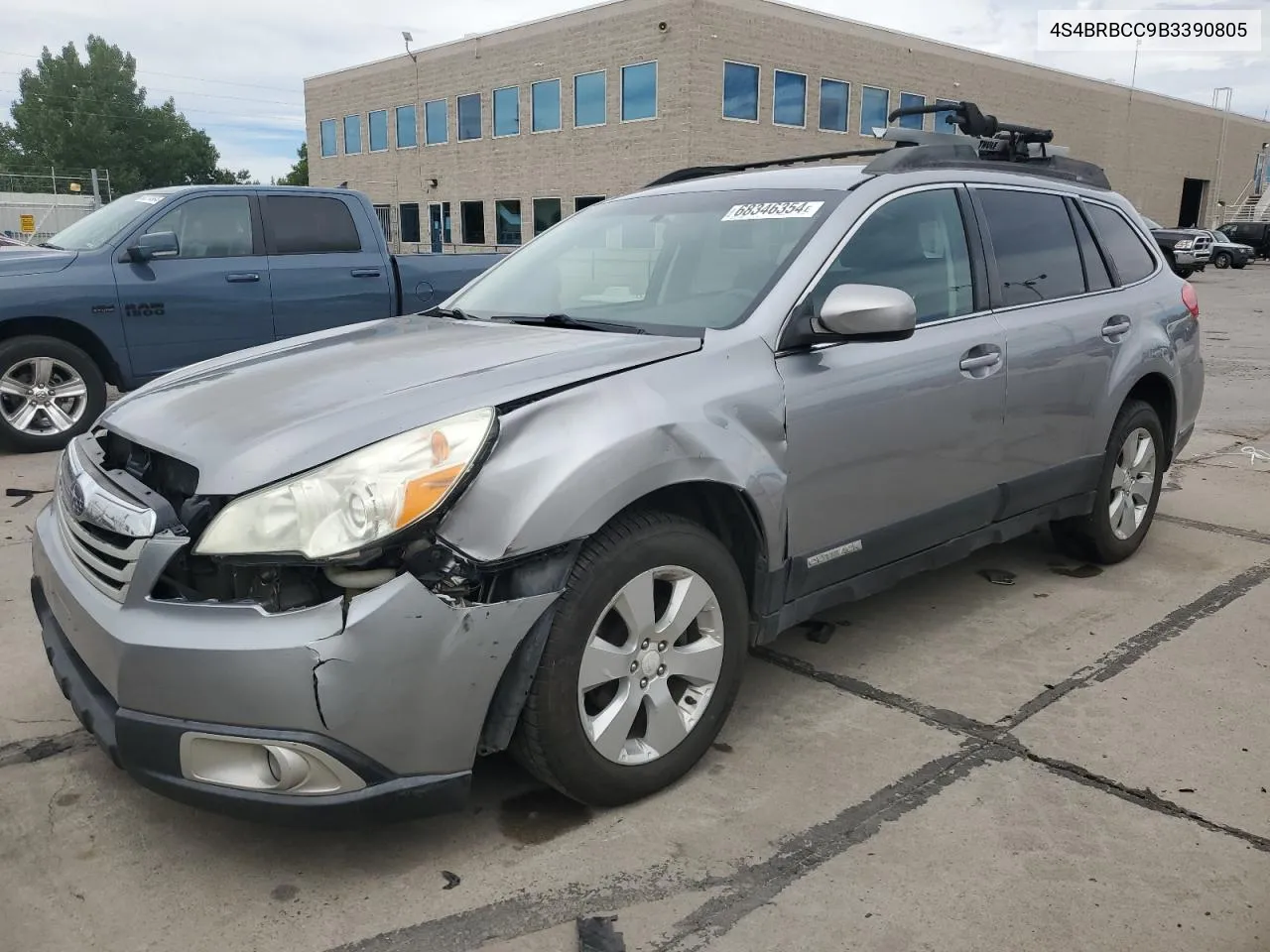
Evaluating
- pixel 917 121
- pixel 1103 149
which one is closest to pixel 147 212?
pixel 917 121

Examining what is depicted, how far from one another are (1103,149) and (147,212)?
4633cm

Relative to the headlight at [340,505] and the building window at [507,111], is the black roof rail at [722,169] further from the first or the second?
the building window at [507,111]

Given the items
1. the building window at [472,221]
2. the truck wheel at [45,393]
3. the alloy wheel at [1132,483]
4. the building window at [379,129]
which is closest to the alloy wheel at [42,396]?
the truck wheel at [45,393]

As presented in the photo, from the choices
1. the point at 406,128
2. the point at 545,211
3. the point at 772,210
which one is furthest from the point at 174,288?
the point at 406,128

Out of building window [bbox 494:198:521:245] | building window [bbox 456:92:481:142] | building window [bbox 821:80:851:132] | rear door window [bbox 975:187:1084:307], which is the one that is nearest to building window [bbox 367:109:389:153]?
building window [bbox 456:92:481:142]

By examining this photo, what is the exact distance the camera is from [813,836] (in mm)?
2689

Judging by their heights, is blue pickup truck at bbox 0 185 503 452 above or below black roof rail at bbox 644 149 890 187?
below

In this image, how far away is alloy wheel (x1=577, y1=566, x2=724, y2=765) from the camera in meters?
2.64

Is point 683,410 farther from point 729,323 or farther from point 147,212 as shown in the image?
point 147,212

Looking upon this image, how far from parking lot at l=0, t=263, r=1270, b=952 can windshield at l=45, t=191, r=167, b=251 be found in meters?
4.40

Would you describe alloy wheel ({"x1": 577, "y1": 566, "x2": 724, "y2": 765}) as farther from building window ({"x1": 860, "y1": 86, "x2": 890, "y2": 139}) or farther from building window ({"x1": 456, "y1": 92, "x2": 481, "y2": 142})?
building window ({"x1": 456, "y1": 92, "x2": 481, "y2": 142})

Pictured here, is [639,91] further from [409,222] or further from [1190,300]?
[1190,300]

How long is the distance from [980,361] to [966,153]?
99 cm

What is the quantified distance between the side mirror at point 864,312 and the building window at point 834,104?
106ft
